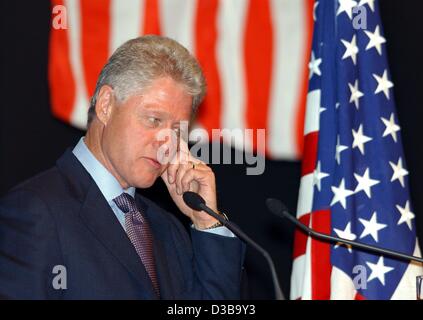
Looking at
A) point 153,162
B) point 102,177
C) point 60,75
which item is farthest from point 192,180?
point 60,75

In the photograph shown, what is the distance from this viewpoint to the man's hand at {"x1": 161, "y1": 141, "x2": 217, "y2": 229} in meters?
2.71

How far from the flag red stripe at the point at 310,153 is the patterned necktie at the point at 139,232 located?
126 centimetres

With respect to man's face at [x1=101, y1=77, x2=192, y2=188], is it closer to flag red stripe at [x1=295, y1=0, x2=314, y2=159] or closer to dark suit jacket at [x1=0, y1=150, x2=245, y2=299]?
dark suit jacket at [x1=0, y1=150, x2=245, y2=299]

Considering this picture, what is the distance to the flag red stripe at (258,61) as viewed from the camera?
13.5ft

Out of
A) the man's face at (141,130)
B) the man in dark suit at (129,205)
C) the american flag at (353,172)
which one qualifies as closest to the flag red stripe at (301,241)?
the american flag at (353,172)

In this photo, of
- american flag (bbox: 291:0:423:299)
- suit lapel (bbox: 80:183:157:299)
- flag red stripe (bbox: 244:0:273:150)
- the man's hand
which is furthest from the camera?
flag red stripe (bbox: 244:0:273:150)

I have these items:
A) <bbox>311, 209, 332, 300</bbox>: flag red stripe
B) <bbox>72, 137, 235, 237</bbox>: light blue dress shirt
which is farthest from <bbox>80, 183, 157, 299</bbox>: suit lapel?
<bbox>311, 209, 332, 300</bbox>: flag red stripe

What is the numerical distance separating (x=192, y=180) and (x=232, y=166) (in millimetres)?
1470

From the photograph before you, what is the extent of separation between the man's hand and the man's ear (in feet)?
0.93

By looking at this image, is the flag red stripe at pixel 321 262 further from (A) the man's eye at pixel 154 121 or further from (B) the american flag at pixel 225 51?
(A) the man's eye at pixel 154 121

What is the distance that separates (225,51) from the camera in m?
4.09

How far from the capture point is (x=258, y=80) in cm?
413
